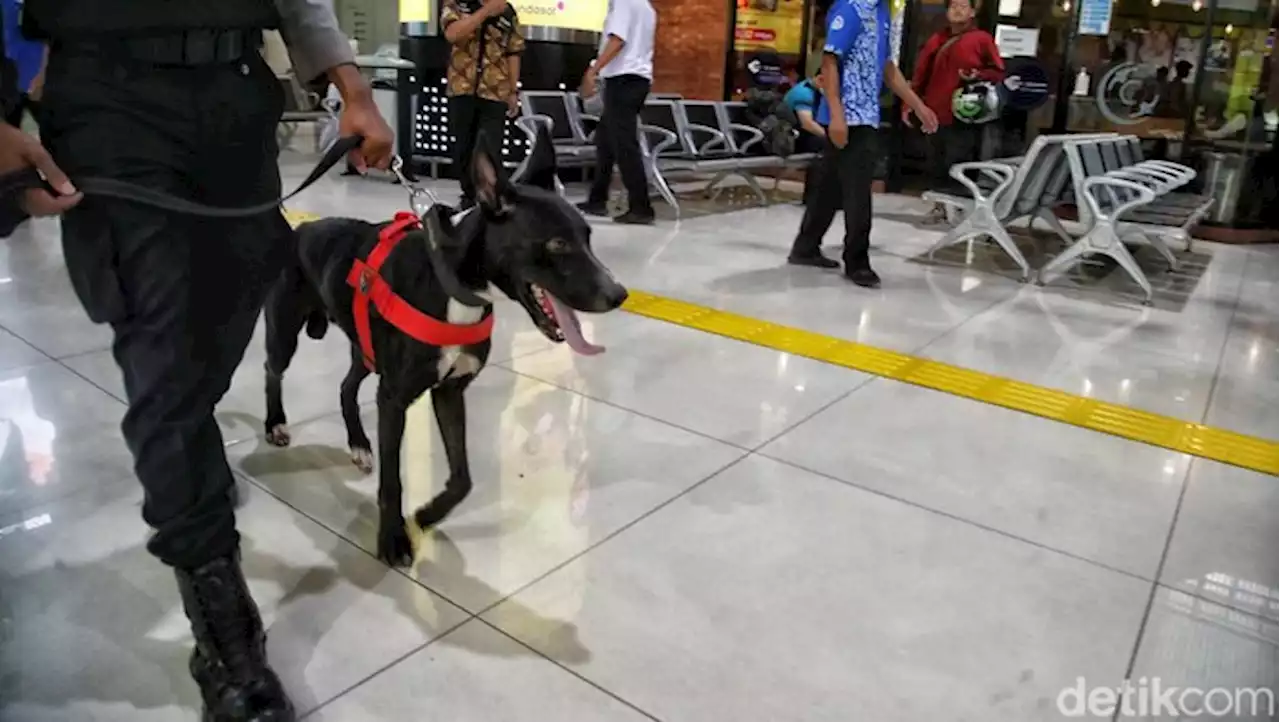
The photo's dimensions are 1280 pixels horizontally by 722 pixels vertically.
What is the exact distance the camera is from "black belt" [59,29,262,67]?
1.49m

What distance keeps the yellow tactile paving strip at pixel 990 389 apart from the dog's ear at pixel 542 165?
211cm

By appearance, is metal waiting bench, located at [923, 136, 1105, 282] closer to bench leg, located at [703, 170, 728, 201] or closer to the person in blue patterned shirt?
the person in blue patterned shirt

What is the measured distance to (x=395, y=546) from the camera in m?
2.29

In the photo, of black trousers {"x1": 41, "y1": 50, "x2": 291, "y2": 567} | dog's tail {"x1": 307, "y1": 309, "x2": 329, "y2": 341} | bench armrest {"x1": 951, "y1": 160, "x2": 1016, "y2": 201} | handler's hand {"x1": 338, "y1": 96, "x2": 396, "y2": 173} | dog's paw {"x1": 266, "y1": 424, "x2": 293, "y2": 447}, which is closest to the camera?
black trousers {"x1": 41, "y1": 50, "x2": 291, "y2": 567}

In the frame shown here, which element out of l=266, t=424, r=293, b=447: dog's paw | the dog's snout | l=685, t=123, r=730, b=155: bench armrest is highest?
the dog's snout

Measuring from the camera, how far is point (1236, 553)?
2.54 meters

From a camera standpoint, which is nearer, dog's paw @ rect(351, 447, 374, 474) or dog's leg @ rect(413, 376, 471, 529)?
dog's leg @ rect(413, 376, 471, 529)

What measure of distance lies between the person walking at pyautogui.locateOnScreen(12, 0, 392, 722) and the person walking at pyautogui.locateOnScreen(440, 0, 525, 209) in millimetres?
4006

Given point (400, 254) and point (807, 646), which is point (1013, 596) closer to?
point (807, 646)

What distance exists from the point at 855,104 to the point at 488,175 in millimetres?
3641

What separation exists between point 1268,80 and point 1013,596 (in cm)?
800

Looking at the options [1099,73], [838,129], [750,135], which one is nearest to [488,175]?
[838,129]

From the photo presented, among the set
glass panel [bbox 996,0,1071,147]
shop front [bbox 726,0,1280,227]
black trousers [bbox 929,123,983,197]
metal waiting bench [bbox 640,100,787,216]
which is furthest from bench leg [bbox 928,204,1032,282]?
glass panel [bbox 996,0,1071,147]

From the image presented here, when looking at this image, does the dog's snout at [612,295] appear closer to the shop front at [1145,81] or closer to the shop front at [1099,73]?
the shop front at [1099,73]
